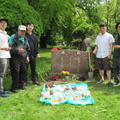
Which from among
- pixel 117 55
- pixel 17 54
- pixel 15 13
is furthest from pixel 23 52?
pixel 117 55

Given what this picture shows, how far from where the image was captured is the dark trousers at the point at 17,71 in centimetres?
459

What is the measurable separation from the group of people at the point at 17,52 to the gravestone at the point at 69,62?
4.76 feet

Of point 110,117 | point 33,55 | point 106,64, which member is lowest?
point 110,117

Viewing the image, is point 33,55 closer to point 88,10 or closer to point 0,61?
point 0,61

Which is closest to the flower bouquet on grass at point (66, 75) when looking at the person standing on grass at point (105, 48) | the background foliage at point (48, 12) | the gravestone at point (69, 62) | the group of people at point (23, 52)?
the gravestone at point (69, 62)

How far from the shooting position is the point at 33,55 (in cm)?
535

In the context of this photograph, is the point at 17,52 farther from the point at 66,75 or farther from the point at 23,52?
the point at 66,75

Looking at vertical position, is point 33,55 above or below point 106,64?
above

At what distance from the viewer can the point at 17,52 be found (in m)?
4.52

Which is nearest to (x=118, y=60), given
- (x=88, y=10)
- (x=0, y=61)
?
(x=0, y=61)

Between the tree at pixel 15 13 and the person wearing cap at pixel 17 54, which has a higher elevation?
the tree at pixel 15 13

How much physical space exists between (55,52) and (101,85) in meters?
2.29

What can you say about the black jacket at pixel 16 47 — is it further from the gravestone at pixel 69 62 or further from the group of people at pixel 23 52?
the gravestone at pixel 69 62

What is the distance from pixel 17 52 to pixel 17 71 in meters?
0.54
